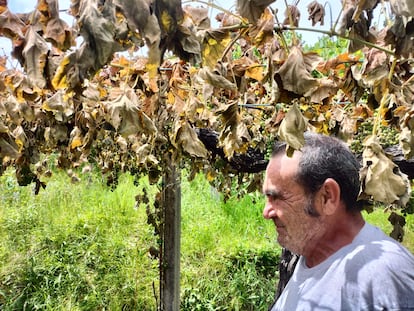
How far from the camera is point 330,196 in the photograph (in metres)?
1.36

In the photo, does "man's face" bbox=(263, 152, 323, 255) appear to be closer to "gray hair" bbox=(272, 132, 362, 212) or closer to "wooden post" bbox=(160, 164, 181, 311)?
"gray hair" bbox=(272, 132, 362, 212)

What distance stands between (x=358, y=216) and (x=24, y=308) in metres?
3.94

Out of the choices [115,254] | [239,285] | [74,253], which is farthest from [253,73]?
[74,253]

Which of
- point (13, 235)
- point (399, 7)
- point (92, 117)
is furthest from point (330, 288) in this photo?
point (13, 235)

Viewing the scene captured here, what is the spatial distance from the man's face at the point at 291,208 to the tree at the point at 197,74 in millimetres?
153

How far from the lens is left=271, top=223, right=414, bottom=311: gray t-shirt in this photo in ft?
3.66

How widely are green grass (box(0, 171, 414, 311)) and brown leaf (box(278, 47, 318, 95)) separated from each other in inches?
156

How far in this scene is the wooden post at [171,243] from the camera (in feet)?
11.4

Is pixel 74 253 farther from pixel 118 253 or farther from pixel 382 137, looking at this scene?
pixel 382 137

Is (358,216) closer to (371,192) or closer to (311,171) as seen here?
(311,171)

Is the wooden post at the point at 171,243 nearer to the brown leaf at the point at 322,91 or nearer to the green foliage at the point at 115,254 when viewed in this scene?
the green foliage at the point at 115,254

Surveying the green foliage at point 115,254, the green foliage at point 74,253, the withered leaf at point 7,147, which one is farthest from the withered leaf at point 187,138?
the green foliage at point 74,253

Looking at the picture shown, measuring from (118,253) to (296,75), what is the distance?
14.7ft

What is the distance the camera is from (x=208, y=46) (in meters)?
1.00
